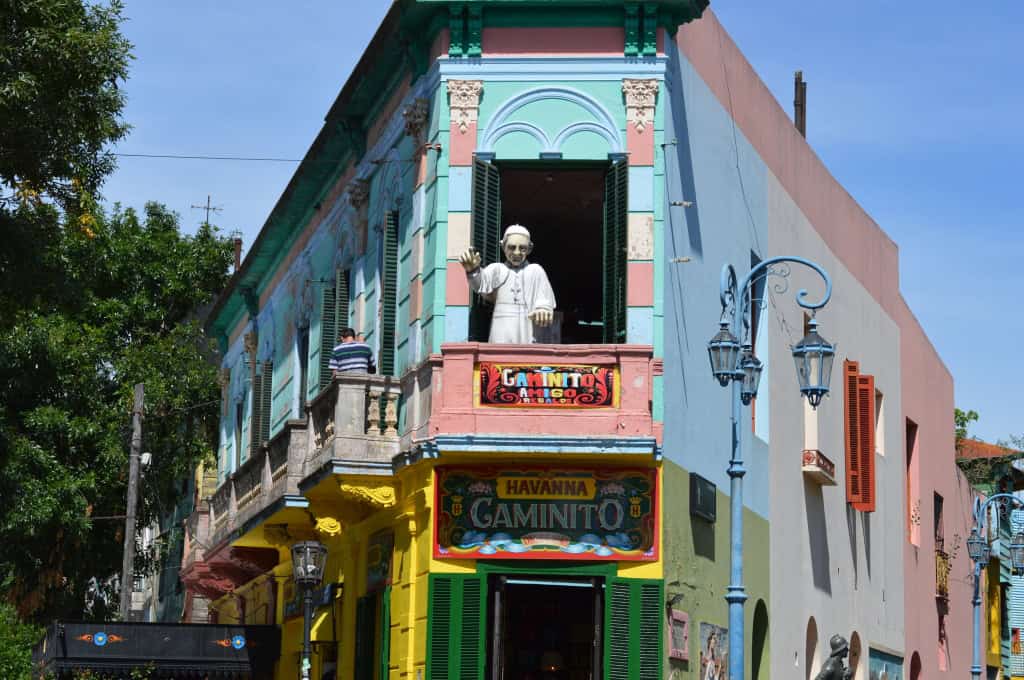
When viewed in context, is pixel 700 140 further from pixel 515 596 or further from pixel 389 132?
pixel 515 596

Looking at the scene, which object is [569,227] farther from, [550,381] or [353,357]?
[550,381]

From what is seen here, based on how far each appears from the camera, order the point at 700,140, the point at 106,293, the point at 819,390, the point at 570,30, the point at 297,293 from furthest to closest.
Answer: the point at 106,293 → the point at 297,293 → the point at 700,140 → the point at 570,30 → the point at 819,390

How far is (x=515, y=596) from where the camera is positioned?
22.5 m

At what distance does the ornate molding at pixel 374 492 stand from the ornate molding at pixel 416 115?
4320mm

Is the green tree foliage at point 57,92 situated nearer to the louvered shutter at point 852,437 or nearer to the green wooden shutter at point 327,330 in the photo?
the green wooden shutter at point 327,330

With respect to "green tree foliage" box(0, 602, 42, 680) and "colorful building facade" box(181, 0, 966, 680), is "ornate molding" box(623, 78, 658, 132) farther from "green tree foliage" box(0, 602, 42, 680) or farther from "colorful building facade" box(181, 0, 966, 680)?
"green tree foliage" box(0, 602, 42, 680)

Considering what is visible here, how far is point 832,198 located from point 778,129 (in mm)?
3876

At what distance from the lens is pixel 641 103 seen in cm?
1964

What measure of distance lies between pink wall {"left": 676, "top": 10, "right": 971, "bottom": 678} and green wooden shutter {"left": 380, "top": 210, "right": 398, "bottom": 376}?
441 centimetres

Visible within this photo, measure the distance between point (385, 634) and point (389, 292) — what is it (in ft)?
14.4

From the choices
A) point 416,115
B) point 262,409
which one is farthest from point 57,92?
point 262,409

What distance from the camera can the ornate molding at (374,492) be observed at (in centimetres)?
2027

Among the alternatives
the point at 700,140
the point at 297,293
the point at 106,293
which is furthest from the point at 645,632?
the point at 106,293

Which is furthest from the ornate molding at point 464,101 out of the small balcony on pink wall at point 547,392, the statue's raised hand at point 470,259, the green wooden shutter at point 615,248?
the small balcony on pink wall at point 547,392
